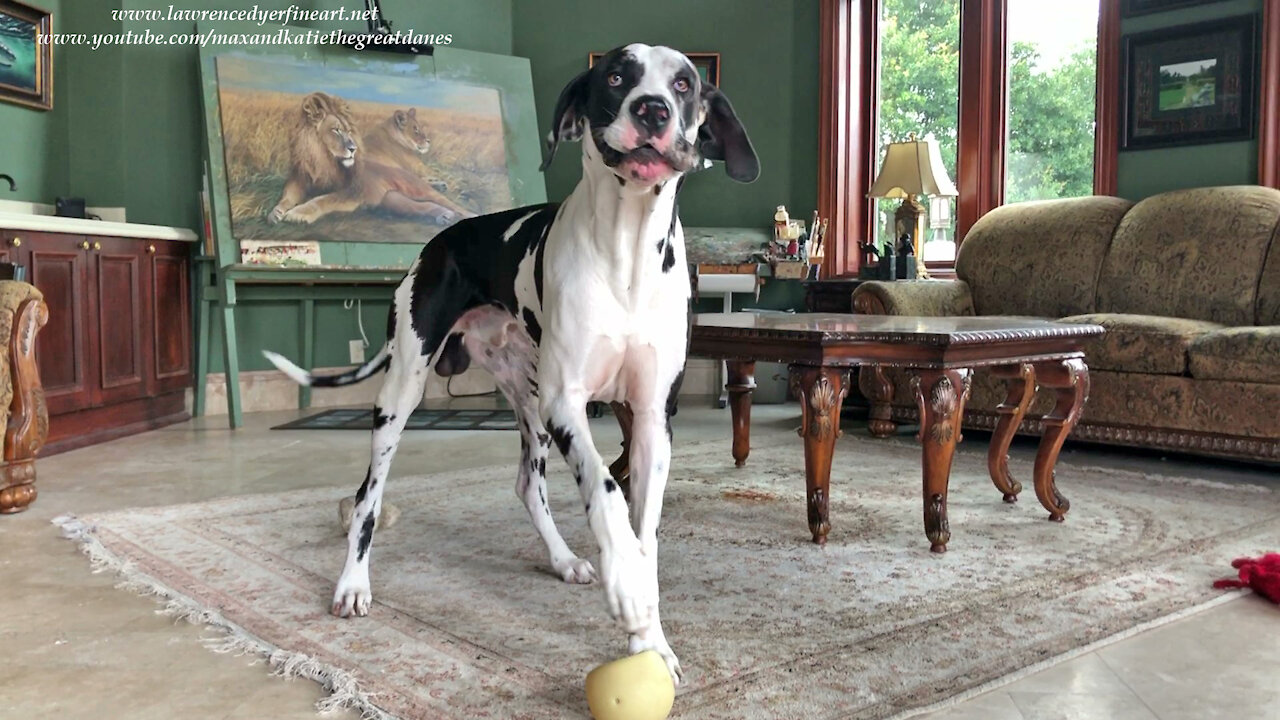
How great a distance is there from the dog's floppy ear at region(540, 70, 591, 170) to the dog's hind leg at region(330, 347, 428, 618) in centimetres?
65

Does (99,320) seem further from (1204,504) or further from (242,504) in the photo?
(1204,504)

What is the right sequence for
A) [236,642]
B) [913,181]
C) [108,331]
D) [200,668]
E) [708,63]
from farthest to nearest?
[708,63] → [913,181] → [108,331] → [236,642] → [200,668]

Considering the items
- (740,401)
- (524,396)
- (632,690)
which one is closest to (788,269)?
(740,401)

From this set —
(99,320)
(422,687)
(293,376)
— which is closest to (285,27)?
(99,320)

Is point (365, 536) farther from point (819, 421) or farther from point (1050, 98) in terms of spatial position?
point (1050, 98)

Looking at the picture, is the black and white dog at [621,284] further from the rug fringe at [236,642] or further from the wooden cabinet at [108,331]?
the wooden cabinet at [108,331]

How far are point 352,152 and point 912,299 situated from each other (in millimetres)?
3215

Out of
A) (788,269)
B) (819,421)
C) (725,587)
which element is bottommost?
(725,587)

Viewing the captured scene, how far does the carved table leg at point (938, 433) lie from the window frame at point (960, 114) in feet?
9.91

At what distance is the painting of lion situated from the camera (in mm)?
5352

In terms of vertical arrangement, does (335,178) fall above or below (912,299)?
above

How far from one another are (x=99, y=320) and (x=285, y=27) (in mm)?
2042

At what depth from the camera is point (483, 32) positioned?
6.71 m

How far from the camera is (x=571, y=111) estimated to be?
1.88 meters
